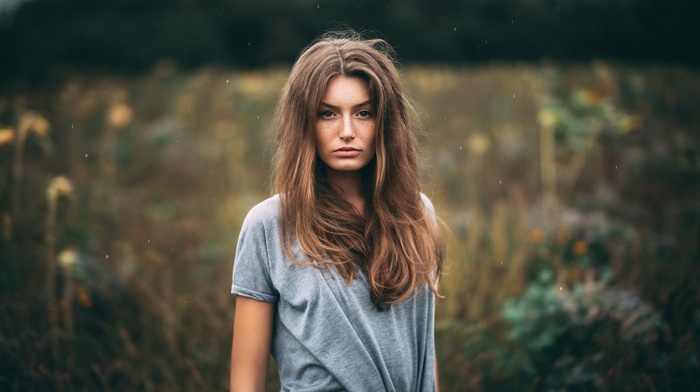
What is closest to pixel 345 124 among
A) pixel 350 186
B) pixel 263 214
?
pixel 350 186

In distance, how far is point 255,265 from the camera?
150 cm

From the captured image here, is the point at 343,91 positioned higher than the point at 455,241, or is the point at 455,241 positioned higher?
the point at 343,91

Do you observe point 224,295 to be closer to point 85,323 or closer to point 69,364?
point 85,323

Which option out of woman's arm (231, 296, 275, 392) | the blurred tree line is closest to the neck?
woman's arm (231, 296, 275, 392)

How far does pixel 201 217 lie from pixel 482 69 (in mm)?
7374

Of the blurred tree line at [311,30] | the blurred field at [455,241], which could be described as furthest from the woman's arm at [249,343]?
the blurred tree line at [311,30]

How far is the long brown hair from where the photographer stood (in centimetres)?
151

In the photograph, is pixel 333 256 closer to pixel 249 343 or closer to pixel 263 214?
pixel 263 214

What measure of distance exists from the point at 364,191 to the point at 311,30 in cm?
2232

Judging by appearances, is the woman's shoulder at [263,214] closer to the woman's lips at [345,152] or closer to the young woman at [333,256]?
the young woman at [333,256]

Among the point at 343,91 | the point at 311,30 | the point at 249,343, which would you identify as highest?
the point at 311,30

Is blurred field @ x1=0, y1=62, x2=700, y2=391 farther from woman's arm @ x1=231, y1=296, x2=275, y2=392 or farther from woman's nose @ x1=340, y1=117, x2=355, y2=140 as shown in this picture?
woman's arm @ x1=231, y1=296, x2=275, y2=392

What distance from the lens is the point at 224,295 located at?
10.8 feet

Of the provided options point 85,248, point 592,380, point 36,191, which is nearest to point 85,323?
point 85,248
